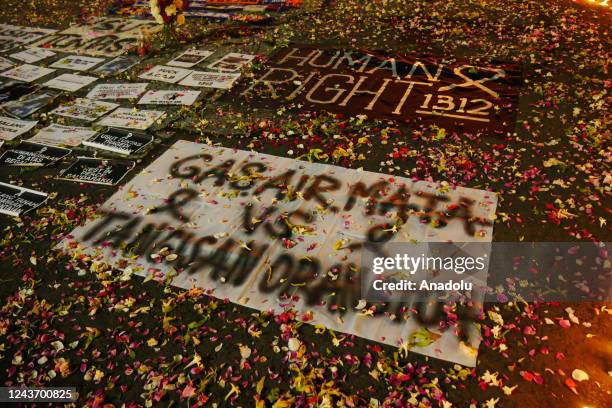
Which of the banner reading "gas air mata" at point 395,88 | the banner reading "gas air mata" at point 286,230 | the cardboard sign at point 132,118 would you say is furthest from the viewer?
the cardboard sign at point 132,118

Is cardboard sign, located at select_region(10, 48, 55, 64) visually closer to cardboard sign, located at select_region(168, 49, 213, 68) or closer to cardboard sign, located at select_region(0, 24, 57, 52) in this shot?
cardboard sign, located at select_region(0, 24, 57, 52)

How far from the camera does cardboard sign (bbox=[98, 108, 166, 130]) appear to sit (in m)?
7.04

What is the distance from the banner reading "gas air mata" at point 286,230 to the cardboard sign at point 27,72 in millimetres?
5051

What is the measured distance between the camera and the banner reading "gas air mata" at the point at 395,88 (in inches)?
269

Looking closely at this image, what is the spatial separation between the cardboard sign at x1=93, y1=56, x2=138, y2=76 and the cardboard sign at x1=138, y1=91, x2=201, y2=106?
162 centimetres

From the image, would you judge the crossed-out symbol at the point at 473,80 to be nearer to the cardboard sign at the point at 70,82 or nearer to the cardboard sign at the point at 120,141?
the cardboard sign at the point at 120,141

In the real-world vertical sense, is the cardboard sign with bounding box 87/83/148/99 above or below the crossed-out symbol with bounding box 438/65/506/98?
below

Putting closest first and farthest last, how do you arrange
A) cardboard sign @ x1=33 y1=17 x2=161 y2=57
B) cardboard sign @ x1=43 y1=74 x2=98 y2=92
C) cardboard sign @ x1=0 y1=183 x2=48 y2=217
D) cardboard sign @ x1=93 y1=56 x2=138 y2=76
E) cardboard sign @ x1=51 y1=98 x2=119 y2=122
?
cardboard sign @ x1=0 y1=183 x2=48 y2=217
cardboard sign @ x1=51 y1=98 x2=119 y2=122
cardboard sign @ x1=43 y1=74 x2=98 y2=92
cardboard sign @ x1=93 y1=56 x2=138 y2=76
cardboard sign @ x1=33 y1=17 x2=161 y2=57

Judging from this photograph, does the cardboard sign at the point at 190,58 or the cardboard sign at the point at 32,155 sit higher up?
the cardboard sign at the point at 190,58

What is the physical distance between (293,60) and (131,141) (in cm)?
413

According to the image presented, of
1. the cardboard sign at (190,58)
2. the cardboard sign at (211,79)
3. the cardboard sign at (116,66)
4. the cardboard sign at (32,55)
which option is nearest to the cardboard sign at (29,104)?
the cardboard sign at (116,66)

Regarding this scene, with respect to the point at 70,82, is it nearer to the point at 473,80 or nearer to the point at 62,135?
the point at 62,135

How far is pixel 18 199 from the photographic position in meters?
5.58

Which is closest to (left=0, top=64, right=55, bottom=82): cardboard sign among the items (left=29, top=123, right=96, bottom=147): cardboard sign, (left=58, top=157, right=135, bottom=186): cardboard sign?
(left=29, top=123, right=96, bottom=147): cardboard sign
